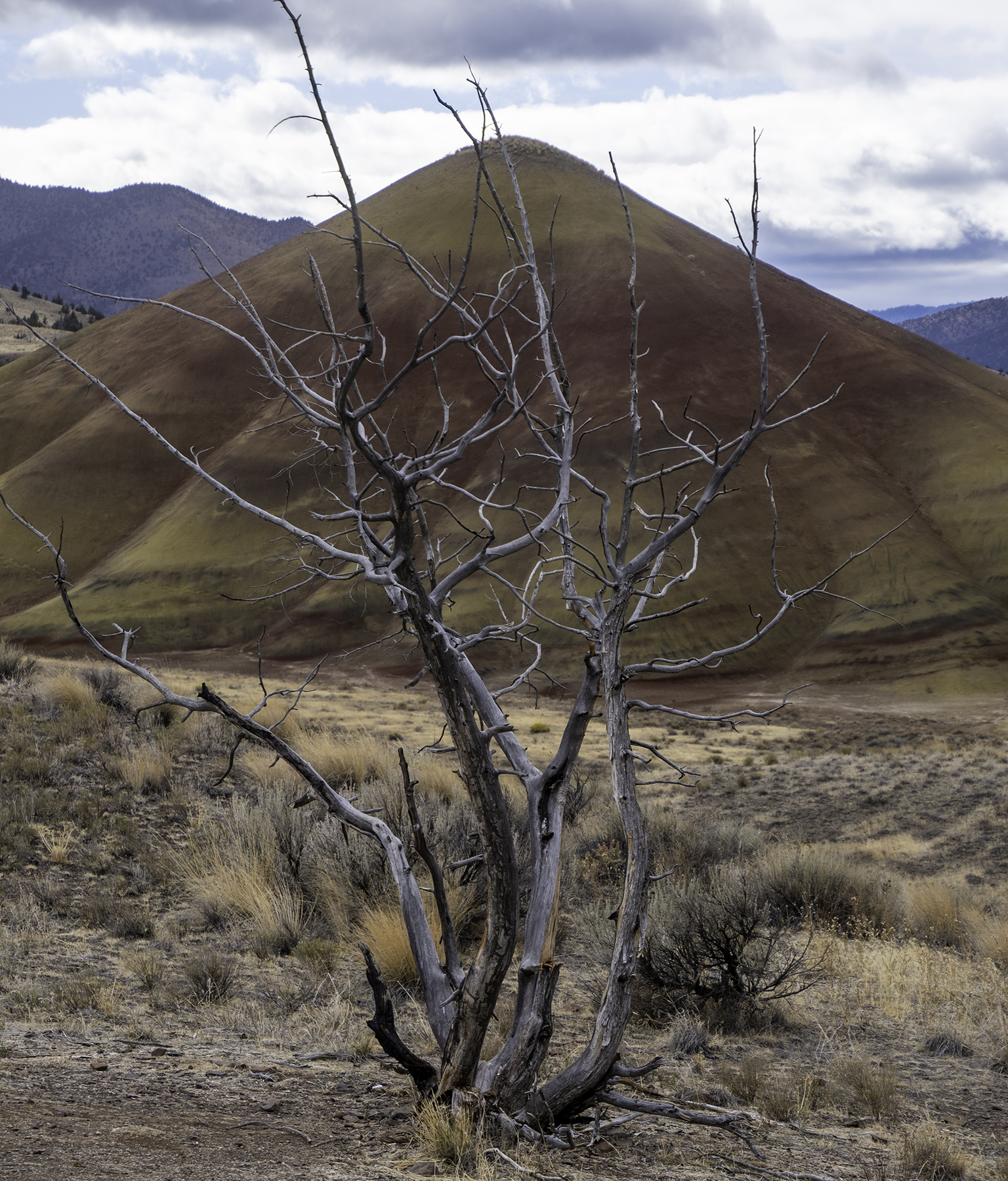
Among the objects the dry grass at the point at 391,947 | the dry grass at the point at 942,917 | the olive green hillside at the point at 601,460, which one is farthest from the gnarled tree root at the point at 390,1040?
the olive green hillside at the point at 601,460

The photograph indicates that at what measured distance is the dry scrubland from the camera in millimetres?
3896

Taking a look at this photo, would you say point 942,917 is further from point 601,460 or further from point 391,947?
point 601,460

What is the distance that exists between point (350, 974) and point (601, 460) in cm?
3180

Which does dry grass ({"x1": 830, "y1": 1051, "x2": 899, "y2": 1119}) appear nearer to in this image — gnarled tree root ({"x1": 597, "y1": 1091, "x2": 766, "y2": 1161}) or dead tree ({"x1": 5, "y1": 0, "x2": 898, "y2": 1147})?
gnarled tree root ({"x1": 597, "y1": 1091, "x2": 766, "y2": 1161})

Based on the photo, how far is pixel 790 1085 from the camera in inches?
208

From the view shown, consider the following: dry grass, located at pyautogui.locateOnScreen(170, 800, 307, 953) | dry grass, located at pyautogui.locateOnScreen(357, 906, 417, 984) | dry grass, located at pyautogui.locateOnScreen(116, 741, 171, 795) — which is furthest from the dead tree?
dry grass, located at pyautogui.locateOnScreen(116, 741, 171, 795)

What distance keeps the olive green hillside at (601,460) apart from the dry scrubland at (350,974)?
63.7 ft

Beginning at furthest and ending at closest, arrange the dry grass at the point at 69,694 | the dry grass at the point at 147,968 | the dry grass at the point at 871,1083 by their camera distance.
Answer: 1. the dry grass at the point at 69,694
2. the dry grass at the point at 147,968
3. the dry grass at the point at 871,1083

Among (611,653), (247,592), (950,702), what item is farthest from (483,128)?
(247,592)

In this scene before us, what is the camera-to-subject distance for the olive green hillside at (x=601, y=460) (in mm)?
34969

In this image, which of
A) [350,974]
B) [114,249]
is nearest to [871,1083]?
[350,974]

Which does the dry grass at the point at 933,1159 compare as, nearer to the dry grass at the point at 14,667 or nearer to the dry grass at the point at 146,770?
the dry grass at the point at 146,770

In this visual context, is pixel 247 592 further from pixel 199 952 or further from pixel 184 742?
pixel 199 952

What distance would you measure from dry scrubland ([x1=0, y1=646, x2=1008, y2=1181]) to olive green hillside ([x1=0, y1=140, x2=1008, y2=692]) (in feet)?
63.7
